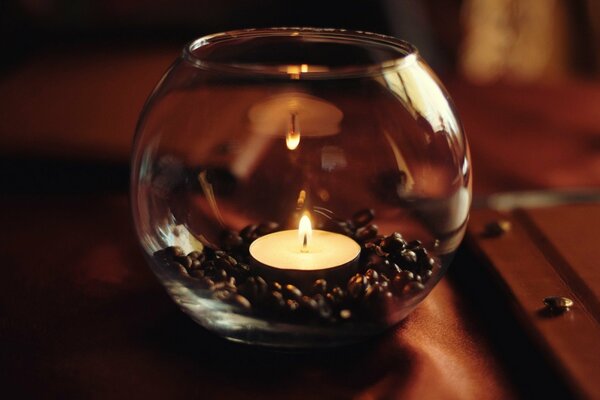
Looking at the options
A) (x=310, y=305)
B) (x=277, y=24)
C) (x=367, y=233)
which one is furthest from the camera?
(x=277, y=24)

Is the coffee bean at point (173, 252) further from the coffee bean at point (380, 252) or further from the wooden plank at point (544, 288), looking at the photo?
the wooden plank at point (544, 288)

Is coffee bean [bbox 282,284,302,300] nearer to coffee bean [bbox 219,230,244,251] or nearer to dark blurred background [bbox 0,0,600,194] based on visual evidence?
coffee bean [bbox 219,230,244,251]

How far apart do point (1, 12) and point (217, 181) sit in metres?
1.21

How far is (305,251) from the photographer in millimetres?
589

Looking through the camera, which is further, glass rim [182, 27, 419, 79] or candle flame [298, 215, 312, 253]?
candle flame [298, 215, 312, 253]

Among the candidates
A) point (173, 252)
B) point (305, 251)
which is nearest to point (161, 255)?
point (173, 252)

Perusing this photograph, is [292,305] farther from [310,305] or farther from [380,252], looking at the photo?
[380,252]

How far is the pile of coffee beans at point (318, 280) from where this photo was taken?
505 millimetres

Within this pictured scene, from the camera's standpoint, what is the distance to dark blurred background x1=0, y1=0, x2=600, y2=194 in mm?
1023

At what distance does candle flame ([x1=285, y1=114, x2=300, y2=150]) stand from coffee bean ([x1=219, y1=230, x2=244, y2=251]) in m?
0.10

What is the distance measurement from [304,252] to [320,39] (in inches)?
7.0

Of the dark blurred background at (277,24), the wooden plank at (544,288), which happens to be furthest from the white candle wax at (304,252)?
the dark blurred background at (277,24)

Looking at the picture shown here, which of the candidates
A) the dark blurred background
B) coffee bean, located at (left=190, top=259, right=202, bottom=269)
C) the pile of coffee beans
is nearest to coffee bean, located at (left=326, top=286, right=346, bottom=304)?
the pile of coffee beans

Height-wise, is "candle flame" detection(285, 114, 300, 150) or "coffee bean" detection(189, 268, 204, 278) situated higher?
"candle flame" detection(285, 114, 300, 150)
